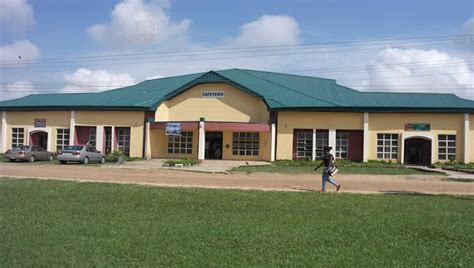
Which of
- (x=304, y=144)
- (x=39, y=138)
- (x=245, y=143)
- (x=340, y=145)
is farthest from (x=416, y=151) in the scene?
(x=39, y=138)

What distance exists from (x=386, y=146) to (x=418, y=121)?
290cm

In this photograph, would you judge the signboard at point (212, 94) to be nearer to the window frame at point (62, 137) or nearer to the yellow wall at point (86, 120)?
the yellow wall at point (86, 120)

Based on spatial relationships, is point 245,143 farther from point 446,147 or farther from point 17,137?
point 17,137

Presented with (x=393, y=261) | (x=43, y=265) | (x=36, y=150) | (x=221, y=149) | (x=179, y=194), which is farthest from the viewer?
(x=221, y=149)

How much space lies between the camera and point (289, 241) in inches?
277

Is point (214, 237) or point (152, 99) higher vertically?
point (152, 99)

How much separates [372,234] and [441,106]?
94.3 feet

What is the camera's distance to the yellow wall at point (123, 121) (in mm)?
36375

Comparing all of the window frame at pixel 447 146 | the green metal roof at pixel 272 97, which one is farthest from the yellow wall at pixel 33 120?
the window frame at pixel 447 146

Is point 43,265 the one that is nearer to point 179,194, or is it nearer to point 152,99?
point 179,194

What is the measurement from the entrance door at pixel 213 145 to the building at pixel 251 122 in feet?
0.27

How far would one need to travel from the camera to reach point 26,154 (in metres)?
31.8

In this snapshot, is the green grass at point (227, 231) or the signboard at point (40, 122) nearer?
the green grass at point (227, 231)

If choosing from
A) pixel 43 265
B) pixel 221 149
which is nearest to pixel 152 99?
pixel 221 149
